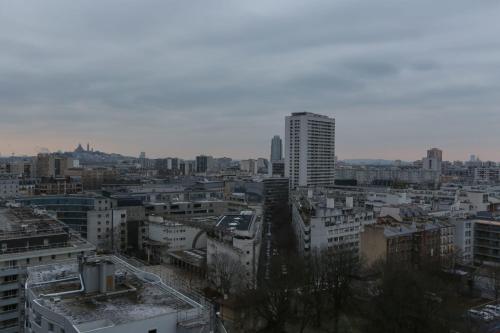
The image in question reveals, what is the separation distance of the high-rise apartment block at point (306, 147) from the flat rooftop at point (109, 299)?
6119 centimetres

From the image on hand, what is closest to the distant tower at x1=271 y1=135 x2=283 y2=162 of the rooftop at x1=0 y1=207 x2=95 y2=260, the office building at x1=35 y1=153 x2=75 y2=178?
the office building at x1=35 y1=153 x2=75 y2=178

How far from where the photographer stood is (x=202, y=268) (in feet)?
89.2

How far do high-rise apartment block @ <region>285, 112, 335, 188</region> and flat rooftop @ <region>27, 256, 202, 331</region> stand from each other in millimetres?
61189

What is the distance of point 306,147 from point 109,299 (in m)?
63.9

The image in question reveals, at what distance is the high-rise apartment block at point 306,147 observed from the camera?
7375cm

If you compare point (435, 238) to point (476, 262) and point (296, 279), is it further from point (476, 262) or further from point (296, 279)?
point (296, 279)

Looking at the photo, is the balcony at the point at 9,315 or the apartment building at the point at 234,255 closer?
the balcony at the point at 9,315

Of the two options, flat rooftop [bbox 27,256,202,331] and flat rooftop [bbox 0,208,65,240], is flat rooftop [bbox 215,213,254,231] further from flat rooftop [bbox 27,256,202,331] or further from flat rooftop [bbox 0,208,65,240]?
flat rooftop [bbox 27,256,202,331]

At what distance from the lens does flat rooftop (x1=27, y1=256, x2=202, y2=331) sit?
10.2m

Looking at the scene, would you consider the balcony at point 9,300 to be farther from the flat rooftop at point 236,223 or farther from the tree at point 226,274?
the flat rooftop at point 236,223

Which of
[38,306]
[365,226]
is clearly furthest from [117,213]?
[38,306]

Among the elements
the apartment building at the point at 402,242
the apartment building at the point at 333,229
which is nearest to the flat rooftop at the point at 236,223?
the apartment building at the point at 333,229

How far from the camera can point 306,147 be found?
2904 inches

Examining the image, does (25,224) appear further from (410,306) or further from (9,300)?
(410,306)
